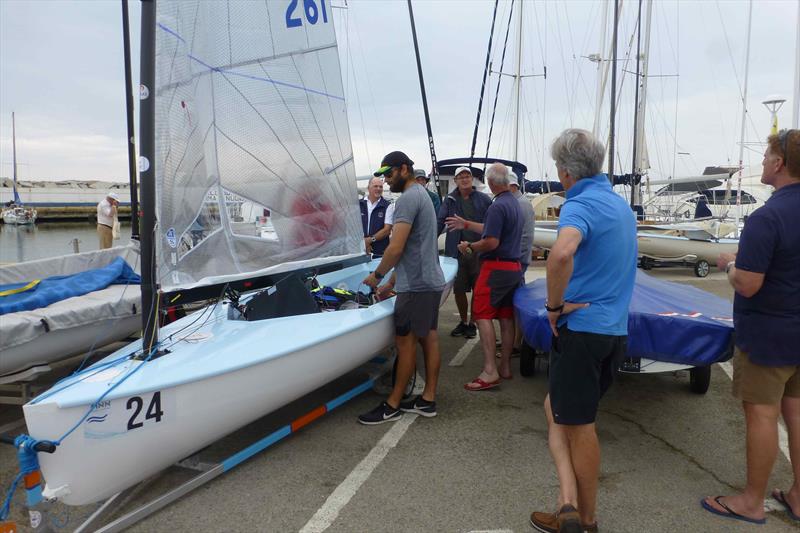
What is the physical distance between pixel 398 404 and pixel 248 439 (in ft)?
2.99

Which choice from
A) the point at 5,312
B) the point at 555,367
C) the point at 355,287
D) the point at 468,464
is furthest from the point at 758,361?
the point at 5,312

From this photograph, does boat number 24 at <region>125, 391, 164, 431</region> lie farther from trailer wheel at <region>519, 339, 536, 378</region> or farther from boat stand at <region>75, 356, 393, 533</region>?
trailer wheel at <region>519, 339, 536, 378</region>

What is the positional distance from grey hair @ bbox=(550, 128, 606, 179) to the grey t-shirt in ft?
4.08

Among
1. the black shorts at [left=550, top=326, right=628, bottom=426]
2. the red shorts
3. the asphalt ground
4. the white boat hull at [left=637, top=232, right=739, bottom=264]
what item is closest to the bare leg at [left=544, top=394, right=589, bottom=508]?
the black shorts at [left=550, top=326, right=628, bottom=426]

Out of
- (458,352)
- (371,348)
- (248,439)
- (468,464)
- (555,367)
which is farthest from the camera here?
(458,352)

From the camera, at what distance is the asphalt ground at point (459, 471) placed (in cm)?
221

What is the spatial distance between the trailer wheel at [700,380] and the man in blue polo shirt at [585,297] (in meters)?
2.03

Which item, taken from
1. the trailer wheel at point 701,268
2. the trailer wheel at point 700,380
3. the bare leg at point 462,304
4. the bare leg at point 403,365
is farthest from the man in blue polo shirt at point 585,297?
the trailer wheel at point 701,268

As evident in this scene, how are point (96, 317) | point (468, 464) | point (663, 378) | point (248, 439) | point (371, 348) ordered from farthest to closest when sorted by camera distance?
point (663, 378), point (96, 317), point (371, 348), point (248, 439), point (468, 464)

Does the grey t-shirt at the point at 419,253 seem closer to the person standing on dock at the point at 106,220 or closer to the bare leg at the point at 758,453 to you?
the bare leg at the point at 758,453

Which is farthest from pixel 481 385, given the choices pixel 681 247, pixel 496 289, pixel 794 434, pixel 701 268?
pixel 701 268

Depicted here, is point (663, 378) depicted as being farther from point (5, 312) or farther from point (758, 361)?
point (5, 312)

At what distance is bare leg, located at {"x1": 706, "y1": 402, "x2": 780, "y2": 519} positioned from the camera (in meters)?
2.13

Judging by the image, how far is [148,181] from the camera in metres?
2.40
